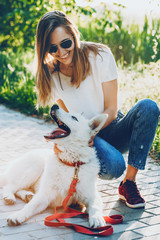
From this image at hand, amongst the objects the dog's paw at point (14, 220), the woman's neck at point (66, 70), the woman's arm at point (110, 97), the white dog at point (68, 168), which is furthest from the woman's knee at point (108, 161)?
the dog's paw at point (14, 220)

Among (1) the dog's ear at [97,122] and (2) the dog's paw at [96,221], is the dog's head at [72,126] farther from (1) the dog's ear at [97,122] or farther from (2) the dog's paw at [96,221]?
(2) the dog's paw at [96,221]

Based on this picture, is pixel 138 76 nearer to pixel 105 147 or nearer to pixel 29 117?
pixel 29 117

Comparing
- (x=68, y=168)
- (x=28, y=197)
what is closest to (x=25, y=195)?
(x=28, y=197)

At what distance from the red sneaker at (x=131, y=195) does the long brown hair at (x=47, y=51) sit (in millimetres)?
1138

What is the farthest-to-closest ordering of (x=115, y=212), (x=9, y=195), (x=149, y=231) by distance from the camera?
(x=9, y=195) < (x=115, y=212) < (x=149, y=231)

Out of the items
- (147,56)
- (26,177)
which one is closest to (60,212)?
(26,177)

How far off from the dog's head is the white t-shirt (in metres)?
0.47

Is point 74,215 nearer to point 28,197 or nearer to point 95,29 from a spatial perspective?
point 28,197

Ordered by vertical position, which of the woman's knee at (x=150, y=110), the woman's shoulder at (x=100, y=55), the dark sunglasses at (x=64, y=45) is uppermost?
the dark sunglasses at (x=64, y=45)

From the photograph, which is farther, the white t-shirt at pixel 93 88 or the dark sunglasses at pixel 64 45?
the white t-shirt at pixel 93 88

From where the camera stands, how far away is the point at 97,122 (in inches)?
122

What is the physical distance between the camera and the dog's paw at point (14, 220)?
107 inches

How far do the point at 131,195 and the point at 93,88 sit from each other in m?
1.17

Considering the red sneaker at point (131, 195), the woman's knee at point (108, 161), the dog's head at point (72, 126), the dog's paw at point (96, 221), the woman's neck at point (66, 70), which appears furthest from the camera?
the woman's neck at point (66, 70)
